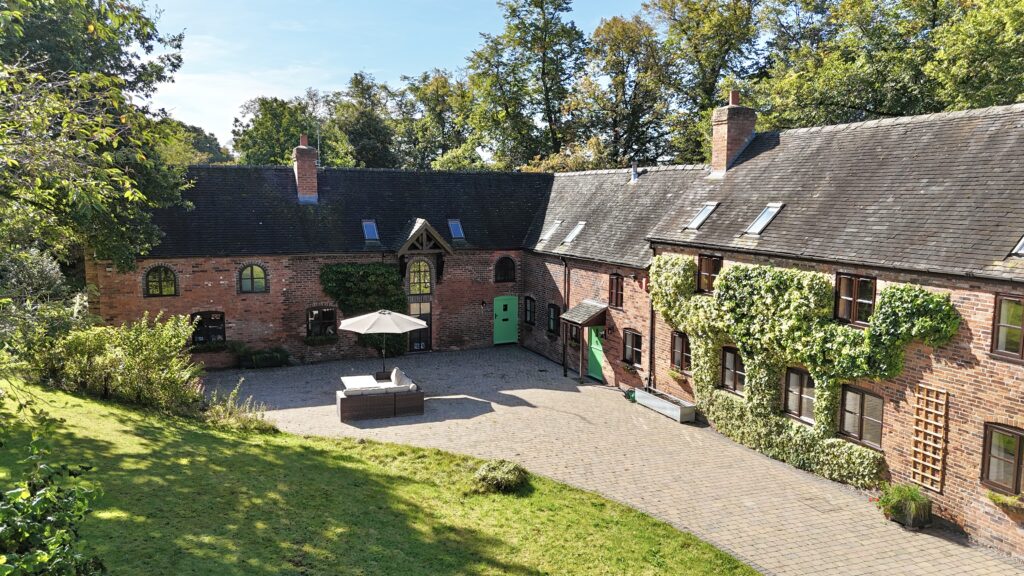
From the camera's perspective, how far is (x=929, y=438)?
12602 mm

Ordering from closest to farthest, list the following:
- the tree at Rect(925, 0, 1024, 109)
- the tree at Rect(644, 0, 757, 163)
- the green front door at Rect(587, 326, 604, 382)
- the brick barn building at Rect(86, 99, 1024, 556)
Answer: the brick barn building at Rect(86, 99, 1024, 556)
the green front door at Rect(587, 326, 604, 382)
the tree at Rect(925, 0, 1024, 109)
the tree at Rect(644, 0, 757, 163)

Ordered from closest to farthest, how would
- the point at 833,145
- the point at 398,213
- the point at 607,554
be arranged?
the point at 607,554, the point at 833,145, the point at 398,213

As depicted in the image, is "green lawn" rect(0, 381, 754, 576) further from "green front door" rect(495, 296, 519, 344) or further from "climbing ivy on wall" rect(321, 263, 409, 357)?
"green front door" rect(495, 296, 519, 344)

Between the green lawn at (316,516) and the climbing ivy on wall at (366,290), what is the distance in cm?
1116

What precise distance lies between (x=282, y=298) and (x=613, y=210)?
1302 cm

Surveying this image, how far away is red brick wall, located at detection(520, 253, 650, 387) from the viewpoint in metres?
20.9

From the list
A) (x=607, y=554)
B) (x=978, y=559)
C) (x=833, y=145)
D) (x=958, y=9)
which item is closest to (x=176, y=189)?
(x=607, y=554)

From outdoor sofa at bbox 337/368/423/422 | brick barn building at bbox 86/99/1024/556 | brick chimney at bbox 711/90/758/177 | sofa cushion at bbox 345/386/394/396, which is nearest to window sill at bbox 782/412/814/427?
brick barn building at bbox 86/99/1024/556

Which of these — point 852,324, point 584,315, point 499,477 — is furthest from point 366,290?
point 852,324

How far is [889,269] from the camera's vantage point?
13.1 meters

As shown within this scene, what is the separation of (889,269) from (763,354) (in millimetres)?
3687

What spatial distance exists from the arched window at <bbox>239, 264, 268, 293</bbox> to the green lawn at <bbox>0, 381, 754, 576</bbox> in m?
10.3

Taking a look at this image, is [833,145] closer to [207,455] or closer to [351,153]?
[207,455]

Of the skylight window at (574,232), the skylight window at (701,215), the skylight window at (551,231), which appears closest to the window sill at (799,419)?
the skylight window at (701,215)
